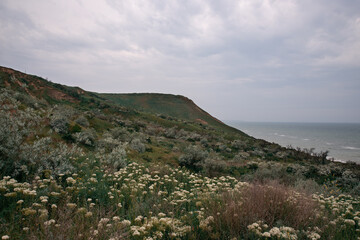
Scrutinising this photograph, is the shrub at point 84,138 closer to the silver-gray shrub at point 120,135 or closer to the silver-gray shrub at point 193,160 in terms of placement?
the silver-gray shrub at point 120,135

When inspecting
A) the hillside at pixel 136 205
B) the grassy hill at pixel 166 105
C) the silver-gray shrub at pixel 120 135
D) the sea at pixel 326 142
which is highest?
the grassy hill at pixel 166 105

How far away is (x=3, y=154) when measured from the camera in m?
4.61

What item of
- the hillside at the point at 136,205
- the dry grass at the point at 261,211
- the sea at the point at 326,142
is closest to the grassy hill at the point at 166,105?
the sea at the point at 326,142

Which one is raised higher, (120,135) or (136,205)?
(136,205)

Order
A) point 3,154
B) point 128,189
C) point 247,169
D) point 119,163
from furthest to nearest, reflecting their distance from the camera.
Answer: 1. point 247,169
2. point 119,163
3. point 3,154
4. point 128,189

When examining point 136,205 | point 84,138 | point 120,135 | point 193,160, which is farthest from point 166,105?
point 136,205

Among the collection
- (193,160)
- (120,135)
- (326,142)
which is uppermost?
(120,135)

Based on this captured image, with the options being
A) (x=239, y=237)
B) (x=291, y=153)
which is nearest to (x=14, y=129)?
(x=239, y=237)

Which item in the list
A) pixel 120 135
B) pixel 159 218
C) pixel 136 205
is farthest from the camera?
pixel 120 135

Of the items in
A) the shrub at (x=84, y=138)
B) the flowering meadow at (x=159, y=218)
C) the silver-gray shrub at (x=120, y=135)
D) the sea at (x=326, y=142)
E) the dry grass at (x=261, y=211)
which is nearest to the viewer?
the flowering meadow at (x=159, y=218)

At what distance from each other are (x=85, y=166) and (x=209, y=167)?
6450mm

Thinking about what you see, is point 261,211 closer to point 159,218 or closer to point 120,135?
point 159,218

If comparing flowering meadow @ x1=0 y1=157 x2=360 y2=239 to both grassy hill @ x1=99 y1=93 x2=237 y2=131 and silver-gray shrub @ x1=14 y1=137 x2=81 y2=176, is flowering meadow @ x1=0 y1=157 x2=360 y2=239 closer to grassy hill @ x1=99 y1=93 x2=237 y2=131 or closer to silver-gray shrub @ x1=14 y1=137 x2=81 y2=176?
silver-gray shrub @ x1=14 y1=137 x2=81 y2=176

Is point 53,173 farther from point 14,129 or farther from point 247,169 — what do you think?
point 247,169
